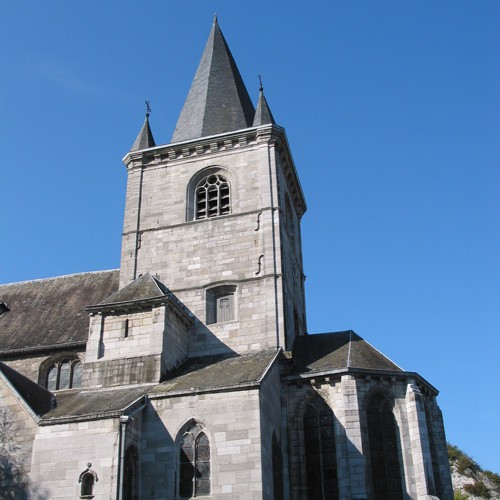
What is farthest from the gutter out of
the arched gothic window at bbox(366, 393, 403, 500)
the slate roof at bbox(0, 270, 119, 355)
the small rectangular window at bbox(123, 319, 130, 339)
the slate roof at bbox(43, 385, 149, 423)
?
the slate roof at bbox(0, 270, 119, 355)

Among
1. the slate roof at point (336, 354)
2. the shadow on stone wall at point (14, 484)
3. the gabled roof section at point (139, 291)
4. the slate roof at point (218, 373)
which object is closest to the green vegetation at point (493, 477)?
the slate roof at point (336, 354)

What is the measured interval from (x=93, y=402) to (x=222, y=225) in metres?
8.15

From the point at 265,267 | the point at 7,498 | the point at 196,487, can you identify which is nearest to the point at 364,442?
the point at 196,487

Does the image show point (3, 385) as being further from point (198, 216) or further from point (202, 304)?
point (198, 216)

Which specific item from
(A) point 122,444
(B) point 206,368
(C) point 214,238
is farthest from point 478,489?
(A) point 122,444

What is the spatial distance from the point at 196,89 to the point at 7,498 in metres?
18.8

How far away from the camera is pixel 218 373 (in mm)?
18109

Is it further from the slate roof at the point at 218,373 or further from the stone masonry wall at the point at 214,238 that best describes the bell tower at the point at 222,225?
the slate roof at the point at 218,373

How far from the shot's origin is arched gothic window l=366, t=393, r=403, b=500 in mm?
17609

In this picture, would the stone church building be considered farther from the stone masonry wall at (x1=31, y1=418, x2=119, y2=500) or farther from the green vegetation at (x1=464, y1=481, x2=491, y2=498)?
the green vegetation at (x1=464, y1=481, x2=491, y2=498)

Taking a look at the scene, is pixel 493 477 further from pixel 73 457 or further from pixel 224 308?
pixel 73 457

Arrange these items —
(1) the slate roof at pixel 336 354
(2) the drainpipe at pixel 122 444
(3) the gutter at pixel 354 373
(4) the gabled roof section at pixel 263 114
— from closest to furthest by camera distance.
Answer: (2) the drainpipe at pixel 122 444 → (3) the gutter at pixel 354 373 → (1) the slate roof at pixel 336 354 → (4) the gabled roof section at pixel 263 114

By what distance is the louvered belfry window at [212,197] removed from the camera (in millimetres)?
23819

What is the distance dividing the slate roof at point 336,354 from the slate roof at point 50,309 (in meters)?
7.15
